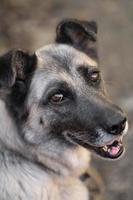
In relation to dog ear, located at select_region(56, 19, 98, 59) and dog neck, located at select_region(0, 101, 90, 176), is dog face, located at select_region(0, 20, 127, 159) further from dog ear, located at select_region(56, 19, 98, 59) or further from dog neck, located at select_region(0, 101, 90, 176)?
dog ear, located at select_region(56, 19, 98, 59)

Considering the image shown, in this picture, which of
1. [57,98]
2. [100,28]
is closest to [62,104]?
[57,98]

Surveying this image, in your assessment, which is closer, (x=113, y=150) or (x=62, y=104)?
(x=62, y=104)

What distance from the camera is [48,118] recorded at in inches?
190

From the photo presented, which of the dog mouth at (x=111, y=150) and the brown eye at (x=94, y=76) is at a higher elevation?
the brown eye at (x=94, y=76)

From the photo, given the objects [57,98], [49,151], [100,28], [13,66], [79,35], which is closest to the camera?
[13,66]

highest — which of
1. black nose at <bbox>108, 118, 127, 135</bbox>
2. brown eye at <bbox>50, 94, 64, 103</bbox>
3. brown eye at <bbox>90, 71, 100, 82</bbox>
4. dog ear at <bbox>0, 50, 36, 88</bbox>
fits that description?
dog ear at <bbox>0, 50, 36, 88</bbox>

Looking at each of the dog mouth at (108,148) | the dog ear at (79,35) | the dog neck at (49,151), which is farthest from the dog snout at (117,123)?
the dog ear at (79,35)

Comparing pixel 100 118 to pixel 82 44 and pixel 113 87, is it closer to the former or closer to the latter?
pixel 82 44

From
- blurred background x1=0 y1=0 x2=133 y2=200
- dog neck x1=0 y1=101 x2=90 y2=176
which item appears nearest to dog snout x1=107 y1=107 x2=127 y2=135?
dog neck x1=0 y1=101 x2=90 y2=176

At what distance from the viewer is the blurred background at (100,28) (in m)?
7.71

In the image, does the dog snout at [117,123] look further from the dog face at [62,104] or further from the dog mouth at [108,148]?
the dog mouth at [108,148]

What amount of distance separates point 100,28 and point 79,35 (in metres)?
3.67

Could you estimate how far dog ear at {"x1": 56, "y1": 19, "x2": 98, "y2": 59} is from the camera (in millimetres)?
5188

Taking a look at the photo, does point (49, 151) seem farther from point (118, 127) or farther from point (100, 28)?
point (100, 28)
